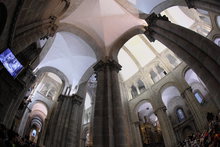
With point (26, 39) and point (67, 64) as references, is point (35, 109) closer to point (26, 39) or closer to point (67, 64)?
point (67, 64)

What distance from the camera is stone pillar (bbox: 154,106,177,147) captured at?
1207 centimetres

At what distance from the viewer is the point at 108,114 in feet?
20.7

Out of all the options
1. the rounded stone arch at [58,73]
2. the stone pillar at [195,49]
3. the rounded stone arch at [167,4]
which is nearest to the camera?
the stone pillar at [195,49]

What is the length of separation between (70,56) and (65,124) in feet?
20.3

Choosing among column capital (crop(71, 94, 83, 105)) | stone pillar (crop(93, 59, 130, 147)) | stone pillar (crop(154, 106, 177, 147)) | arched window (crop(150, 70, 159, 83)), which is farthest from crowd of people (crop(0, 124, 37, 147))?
arched window (crop(150, 70, 159, 83))

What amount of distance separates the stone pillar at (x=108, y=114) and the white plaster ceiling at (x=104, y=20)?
3154 mm

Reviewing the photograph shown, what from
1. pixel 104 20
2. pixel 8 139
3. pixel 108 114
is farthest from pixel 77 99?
pixel 8 139

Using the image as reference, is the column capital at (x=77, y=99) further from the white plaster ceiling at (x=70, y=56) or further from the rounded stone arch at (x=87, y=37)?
the rounded stone arch at (x=87, y=37)

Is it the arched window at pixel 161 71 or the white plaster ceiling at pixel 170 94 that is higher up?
the arched window at pixel 161 71

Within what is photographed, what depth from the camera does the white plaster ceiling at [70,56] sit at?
12.3 meters

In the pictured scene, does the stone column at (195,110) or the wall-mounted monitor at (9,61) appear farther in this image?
the stone column at (195,110)

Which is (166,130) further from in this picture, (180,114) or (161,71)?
(161,71)

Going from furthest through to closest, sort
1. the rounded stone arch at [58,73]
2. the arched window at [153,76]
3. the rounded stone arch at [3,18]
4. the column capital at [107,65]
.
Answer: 1. the arched window at [153,76]
2. the rounded stone arch at [58,73]
3. the column capital at [107,65]
4. the rounded stone arch at [3,18]

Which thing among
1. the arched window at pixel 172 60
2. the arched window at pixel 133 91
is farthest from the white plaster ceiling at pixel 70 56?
the arched window at pixel 172 60
